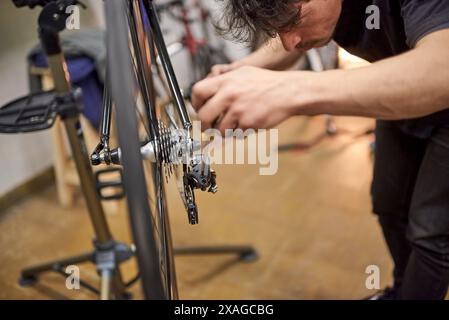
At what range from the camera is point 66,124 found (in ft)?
4.04

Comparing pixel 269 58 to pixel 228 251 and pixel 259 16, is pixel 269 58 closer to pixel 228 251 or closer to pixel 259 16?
pixel 259 16

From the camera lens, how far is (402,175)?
1.14 m

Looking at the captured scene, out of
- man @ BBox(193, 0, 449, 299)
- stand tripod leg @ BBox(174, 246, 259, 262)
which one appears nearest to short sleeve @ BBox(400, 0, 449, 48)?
man @ BBox(193, 0, 449, 299)

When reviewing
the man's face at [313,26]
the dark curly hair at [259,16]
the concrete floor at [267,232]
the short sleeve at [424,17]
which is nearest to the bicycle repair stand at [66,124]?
the concrete floor at [267,232]

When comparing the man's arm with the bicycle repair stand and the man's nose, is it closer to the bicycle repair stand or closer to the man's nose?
the man's nose

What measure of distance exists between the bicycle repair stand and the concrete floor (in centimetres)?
15

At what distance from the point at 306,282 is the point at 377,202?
1.52 feet

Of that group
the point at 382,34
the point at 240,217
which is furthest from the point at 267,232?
the point at 382,34

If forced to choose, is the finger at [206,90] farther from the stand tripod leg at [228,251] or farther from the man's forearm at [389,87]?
the stand tripod leg at [228,251]

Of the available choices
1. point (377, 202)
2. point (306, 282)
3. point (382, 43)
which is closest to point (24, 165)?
point (306, 282)

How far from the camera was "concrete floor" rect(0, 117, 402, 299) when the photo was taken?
157cm

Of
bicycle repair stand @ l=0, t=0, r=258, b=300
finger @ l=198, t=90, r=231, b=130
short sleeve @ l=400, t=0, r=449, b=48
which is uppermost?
short sleeve @ l=400, t=0, r=449, b=48

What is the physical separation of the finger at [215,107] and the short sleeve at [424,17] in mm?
290
